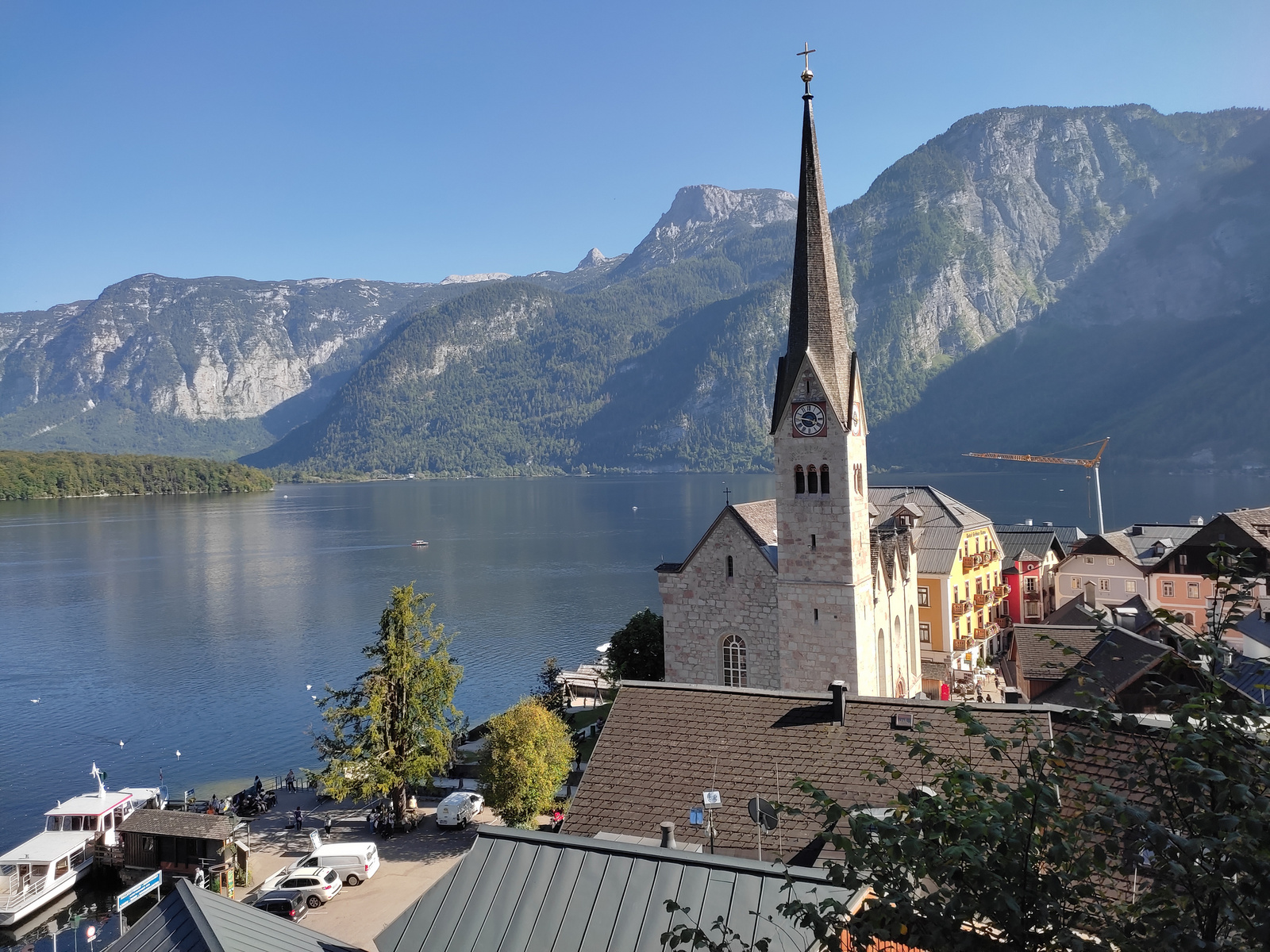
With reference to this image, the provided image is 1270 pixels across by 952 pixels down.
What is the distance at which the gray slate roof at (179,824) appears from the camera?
108ft

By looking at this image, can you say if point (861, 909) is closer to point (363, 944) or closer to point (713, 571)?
point (363, 944)

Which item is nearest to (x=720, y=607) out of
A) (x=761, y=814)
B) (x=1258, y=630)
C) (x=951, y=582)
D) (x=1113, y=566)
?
(x=761, y=814)

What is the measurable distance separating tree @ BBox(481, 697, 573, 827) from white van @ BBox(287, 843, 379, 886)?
14.9 feet

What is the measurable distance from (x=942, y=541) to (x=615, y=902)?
47805 mm

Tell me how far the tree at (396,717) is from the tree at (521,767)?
3293 millimetres

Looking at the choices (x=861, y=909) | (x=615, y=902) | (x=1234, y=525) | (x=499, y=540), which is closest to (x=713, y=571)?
(x=615, y=902)

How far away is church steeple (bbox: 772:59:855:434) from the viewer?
33.3m

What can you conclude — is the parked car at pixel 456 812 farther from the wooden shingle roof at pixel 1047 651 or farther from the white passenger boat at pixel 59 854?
the wooden shingle roof at pixel 1047 651

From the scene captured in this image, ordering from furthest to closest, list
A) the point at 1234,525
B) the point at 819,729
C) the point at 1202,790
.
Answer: the point at 1234,525, the point at 819,729, the point at 1202,790

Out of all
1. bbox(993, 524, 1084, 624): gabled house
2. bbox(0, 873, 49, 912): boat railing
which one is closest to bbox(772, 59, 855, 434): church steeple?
bbox(0, 873, 49, 912): boat railing

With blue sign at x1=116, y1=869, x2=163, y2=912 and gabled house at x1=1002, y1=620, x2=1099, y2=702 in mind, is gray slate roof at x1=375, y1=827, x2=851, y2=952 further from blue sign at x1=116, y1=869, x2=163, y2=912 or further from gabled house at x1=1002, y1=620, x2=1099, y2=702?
gabled house at x1=1002, y1=620, x2=1099, y2=702

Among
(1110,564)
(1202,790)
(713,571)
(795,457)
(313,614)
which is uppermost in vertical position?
(795,457)

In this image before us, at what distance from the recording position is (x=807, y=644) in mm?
33688

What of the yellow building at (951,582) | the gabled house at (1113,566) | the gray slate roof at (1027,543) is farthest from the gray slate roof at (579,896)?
the gabled house at (1113,566)
